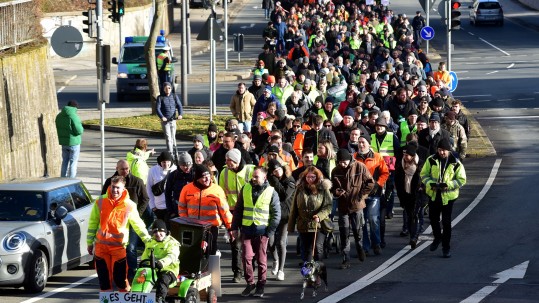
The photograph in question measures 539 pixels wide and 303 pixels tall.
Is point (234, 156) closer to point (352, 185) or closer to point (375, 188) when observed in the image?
point (352, 185)

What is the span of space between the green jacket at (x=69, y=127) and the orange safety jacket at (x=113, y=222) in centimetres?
984

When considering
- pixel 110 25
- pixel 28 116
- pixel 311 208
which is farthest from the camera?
pixel 110 25

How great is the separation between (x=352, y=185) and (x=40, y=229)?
446 centimetres

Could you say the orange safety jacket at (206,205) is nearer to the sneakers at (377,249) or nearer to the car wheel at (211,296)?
the car wheel at (211,296)

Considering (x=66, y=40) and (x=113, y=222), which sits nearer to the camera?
(x=113, y=222)

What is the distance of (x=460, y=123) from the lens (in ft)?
87.2

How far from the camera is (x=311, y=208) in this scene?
18.7m

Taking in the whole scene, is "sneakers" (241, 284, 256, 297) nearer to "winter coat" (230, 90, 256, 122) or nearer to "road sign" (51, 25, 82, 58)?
"road sign" (51, 25, 82, 58)

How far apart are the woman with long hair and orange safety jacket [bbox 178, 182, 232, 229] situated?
1.09 m

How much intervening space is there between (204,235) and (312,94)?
46.6 ft

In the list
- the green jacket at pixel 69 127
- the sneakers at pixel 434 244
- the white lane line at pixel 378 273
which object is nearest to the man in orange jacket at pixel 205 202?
the white lane line at pixel 378 273

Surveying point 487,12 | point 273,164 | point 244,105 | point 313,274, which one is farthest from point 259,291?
point 487,12

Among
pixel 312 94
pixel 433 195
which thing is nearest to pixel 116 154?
pixel 312 94

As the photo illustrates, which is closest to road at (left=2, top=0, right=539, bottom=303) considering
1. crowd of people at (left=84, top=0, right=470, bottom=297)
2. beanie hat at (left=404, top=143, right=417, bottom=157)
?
crowd of people at (left=84, top=0, right=470, bottom=297)
